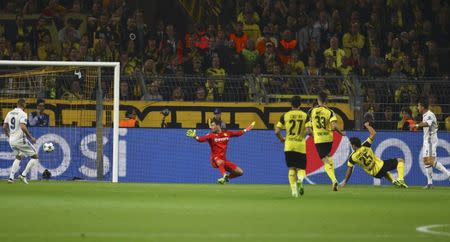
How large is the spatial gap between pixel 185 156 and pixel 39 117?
3867mm

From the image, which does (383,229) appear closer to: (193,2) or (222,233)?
(222,233)

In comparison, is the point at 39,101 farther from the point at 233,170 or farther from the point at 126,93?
the point at 233,170

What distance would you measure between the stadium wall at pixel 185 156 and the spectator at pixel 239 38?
355cm

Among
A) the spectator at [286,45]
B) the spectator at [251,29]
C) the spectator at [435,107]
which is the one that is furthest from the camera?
the spectator at [251,29]

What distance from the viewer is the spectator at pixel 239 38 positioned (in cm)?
2709

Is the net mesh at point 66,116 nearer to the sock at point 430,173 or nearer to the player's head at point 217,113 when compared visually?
the player's head at point 217,113

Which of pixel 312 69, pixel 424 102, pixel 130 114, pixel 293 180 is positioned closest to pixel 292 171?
pixel 293 180

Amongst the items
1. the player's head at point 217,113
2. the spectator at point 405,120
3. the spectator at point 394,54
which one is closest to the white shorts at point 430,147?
the spectator at point 405,120

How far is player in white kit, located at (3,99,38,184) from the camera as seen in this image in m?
22.3

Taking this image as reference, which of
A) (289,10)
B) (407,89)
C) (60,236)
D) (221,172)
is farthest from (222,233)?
(289,10)

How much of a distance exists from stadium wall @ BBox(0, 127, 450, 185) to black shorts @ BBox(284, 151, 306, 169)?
22.2 ft

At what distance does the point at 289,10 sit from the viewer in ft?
94.8

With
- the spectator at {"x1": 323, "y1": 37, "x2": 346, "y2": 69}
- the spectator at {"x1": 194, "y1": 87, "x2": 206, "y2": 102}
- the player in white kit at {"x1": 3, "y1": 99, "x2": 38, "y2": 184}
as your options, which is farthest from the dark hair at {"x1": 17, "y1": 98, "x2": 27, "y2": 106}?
the spectator at {"x1": 323, "y1": 37, "x2": 346, "y2": 69}

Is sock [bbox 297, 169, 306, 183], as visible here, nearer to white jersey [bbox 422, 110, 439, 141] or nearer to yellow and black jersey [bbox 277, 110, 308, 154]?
yellow and black jersey [bbox 277, 110, 308, 154]
